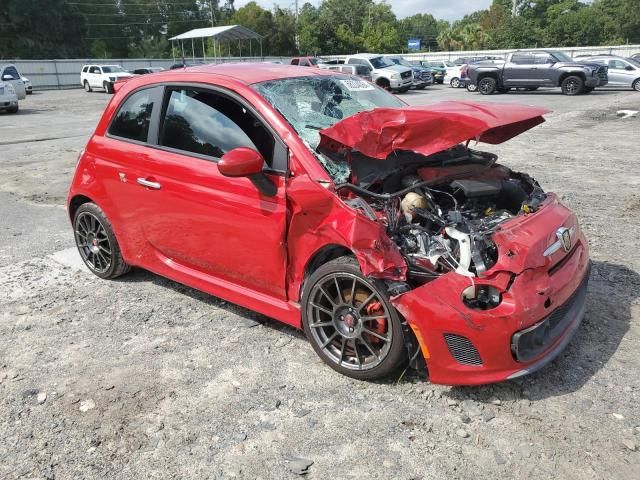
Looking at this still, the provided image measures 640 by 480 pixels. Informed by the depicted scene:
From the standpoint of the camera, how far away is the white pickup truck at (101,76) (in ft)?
104

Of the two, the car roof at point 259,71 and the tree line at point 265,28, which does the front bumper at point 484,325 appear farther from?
the tree line at point 265,28

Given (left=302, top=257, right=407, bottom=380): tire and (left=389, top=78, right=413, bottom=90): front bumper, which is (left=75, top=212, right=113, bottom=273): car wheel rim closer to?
(left=302, top=257, right=407, bottom=380): tire

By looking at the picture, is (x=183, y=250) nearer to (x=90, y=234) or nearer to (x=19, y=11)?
(x=90, y=234)

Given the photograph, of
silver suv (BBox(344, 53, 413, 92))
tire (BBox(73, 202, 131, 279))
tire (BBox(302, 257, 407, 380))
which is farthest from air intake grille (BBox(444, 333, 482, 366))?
silver suv (BBox(344, 53, 413, 92))

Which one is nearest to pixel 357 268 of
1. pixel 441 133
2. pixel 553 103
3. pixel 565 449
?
Answer: pixel 441 133

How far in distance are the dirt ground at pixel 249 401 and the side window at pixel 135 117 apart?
1279 millimetres

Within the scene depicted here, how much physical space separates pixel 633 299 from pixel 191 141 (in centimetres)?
345

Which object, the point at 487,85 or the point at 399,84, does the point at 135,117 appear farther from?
the point at 399,84

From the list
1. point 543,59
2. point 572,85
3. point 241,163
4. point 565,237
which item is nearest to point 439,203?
point 565,237

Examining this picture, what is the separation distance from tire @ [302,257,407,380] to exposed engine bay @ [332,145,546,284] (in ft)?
0.92

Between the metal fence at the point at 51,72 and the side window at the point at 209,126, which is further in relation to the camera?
the metal fence at the point at 51,72

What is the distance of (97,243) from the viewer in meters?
4.68

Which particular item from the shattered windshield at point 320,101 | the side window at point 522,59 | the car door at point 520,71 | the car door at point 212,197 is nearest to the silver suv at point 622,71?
the side window at point 522,59

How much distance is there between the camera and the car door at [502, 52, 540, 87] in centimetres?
2316
